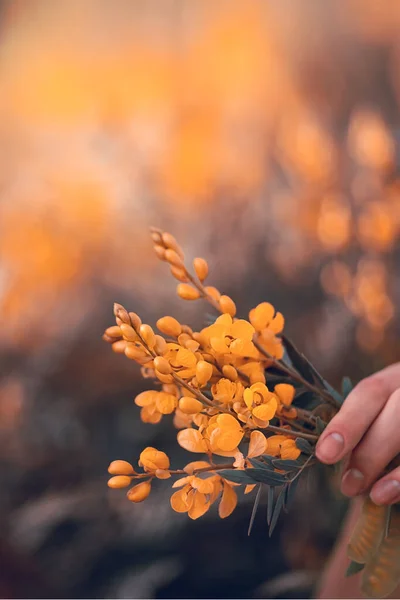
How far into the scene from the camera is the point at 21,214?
A: 30.0 inches

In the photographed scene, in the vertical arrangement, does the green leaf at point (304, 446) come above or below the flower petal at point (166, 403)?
below

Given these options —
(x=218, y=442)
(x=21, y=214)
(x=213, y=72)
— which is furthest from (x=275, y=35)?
(x=218, y=442)

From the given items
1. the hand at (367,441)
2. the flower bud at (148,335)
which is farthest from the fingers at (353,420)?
the flower bud at (148,335)

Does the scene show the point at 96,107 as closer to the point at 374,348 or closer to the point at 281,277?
the point at 281,277

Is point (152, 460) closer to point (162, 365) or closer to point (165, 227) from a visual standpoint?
point (162, 365)

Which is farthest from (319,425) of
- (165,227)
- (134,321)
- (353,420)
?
(165,227)

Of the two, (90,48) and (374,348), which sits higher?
(90,48)

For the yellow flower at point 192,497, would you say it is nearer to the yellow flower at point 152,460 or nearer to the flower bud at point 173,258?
the yellow flower at point 152,460

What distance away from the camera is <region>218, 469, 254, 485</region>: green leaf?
10.8 inches

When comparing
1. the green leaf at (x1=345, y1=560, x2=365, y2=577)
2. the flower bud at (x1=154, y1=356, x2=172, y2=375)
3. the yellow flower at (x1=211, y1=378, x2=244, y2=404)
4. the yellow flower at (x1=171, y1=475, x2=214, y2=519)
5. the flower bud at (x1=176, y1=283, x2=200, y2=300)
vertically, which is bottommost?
the green leaf at (x1=345, y1=560, x2=365, y2=577)

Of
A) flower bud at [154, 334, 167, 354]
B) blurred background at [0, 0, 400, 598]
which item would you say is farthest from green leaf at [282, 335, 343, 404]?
blurred background at [0, 0, 400, 598]

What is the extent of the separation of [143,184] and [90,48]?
20 centimetres

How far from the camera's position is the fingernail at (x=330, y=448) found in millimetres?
291

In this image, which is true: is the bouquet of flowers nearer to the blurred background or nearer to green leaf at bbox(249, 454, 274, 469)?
green leaf at bbox(249, 454, 274, 469)
